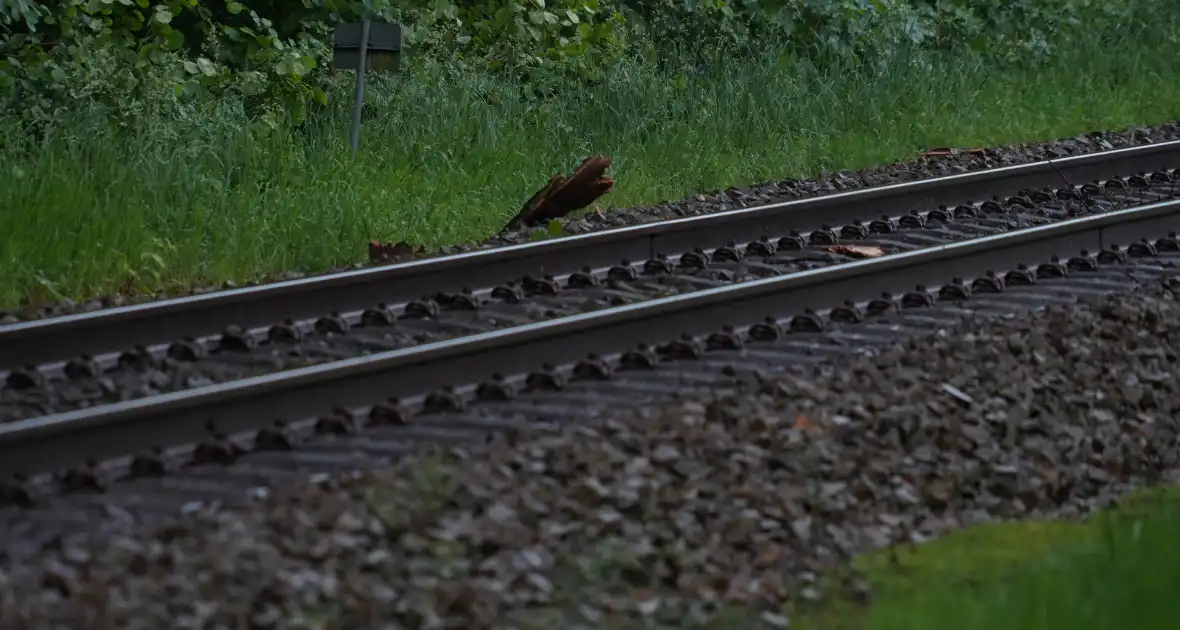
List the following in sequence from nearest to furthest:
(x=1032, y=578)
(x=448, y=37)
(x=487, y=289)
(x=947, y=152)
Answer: (x=1032, y=578)
(x=487, y=289)
(x=947, y=152)
(x=448, y=37)

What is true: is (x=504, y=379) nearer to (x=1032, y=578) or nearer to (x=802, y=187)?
(x=1032, y=578)

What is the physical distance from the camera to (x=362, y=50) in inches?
440

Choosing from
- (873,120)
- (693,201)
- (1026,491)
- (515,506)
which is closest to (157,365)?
(515,506)

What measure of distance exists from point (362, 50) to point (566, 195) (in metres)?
2.13

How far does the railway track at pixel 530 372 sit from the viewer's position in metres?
5.15

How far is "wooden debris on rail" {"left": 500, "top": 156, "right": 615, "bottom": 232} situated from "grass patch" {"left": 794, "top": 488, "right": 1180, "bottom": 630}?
17.3 ft

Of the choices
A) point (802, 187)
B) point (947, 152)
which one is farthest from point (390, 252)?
point (947, 152)

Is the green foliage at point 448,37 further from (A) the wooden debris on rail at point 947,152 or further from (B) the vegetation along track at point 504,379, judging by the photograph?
(B) the vegetation along track at point 504,379

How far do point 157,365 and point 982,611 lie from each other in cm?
365

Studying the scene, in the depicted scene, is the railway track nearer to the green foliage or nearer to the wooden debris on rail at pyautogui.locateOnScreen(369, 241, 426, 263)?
the wooden debris on rail at pyautogui.locateOnScreen(369, 241, 426, 263)

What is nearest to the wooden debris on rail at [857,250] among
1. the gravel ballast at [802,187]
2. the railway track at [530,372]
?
the railway track at [530,372]

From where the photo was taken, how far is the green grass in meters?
8.74

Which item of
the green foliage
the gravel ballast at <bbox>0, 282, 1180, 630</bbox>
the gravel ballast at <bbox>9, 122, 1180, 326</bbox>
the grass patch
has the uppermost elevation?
the green foliage

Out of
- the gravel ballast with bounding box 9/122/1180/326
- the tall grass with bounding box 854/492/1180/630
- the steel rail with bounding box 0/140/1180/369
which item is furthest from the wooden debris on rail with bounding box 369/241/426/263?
the tall grass with bounding box 854/492/1180/630
